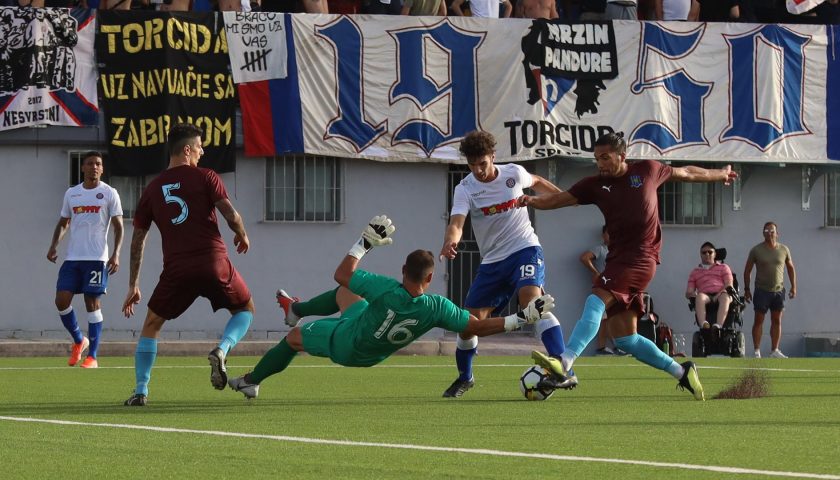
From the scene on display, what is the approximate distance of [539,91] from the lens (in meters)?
28.2

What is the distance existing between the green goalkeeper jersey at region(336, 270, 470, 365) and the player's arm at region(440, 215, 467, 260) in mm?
782

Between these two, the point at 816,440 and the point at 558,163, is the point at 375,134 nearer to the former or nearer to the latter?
the point at 558,163

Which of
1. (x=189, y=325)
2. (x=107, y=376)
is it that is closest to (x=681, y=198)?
(x=189, y=325)

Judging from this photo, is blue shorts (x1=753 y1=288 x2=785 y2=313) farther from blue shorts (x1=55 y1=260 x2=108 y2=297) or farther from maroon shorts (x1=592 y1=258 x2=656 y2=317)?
maroon shorts (x1=592 y1=258 x2=656 y2=317)

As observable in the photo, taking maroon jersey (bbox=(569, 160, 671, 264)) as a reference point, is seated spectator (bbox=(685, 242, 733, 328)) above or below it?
below

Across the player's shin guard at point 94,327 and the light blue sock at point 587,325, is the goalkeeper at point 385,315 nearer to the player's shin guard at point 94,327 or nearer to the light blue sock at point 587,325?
the light blue sock at point 587,325

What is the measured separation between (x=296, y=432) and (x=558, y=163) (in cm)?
1984

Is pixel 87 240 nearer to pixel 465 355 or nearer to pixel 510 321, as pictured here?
pixel 465 355

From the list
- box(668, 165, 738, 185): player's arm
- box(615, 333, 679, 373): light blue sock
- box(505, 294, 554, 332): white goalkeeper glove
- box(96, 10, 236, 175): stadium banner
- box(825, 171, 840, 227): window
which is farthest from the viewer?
box(825, 171, 840, 227): window

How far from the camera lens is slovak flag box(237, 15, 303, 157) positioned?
90.0 feet

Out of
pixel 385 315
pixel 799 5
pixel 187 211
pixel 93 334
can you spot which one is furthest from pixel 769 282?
pixel 385 315

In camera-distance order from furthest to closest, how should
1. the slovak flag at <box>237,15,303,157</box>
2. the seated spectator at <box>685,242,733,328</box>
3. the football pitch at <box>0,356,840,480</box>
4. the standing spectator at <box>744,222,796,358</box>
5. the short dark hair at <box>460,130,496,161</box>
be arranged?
the slovak flag at <box>237,15,303,157</box> → the standing spectator at <box>744,222,796,358</box> → the seated spectator at <box>685,242,733,328</box> → the short dark hair at <box>460,130,496,161</box> → the football pitch at <box>0,356,840,480</box>

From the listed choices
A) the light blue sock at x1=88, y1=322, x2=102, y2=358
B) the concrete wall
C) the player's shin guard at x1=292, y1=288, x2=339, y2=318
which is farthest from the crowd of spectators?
the player's shin guard at x1=292, y1=288, x2=339, y2=318

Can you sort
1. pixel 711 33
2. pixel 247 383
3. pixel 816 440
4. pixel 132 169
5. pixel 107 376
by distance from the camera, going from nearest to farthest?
pixel 816 440, pixel 247 383, pixel 107 376, pixel 132 169, pixel 711 33
